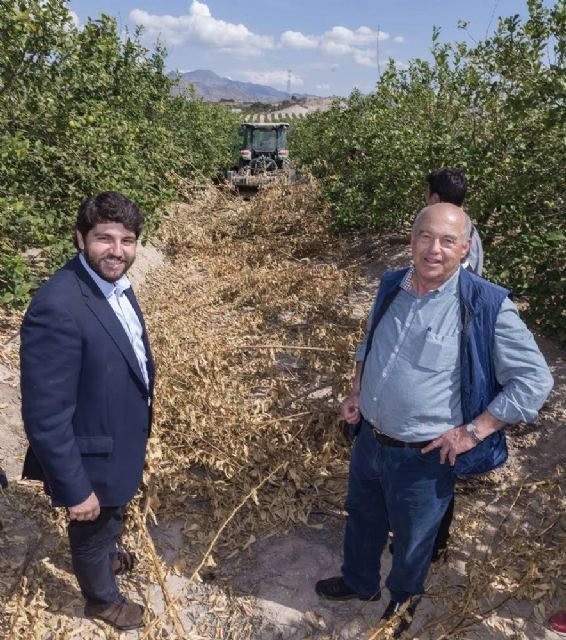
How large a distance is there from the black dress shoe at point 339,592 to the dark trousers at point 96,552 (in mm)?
1078

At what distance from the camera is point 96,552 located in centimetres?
246

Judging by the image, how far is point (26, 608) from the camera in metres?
2.62

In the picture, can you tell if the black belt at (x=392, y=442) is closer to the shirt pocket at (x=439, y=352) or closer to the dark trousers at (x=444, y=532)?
the shirt pocket at (x=439, y=352)

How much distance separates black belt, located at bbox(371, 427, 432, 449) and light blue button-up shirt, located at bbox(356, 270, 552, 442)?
32 mm

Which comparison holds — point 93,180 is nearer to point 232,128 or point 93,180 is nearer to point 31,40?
point 31,40

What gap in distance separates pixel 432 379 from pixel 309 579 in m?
1.58

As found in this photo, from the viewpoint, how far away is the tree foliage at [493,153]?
381cm

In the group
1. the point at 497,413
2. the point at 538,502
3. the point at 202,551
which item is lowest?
the point at 202,551

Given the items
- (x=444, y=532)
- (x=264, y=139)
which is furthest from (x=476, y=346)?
(x=264, y=139)

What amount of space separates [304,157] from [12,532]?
17752 millimetres

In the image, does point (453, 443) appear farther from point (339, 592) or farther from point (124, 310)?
point (124, 310)

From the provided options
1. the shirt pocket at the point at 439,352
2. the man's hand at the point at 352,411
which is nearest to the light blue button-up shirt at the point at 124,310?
the man's hand at the point at 352,411

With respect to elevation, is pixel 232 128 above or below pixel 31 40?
above

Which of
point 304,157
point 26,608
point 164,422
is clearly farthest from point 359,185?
point 304,157
